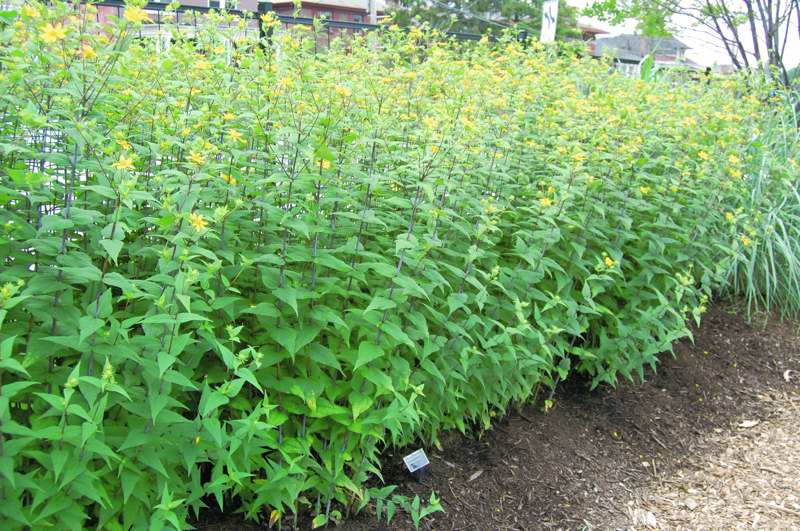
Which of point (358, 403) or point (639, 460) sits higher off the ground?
point (358, 403)

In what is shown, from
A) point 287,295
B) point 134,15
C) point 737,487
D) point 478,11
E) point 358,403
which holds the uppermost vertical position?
point 478,11

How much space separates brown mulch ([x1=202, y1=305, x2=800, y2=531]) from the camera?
3.10 m

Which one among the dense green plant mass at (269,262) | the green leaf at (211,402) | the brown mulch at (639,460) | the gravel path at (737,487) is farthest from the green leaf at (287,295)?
the gravel path at (737,487)

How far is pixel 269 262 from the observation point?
8.05 feet

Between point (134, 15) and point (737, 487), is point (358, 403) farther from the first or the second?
point (737, 487)

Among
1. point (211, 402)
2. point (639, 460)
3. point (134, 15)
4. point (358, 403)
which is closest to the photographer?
point (211, 402)

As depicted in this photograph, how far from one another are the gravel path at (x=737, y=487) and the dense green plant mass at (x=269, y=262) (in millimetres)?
637

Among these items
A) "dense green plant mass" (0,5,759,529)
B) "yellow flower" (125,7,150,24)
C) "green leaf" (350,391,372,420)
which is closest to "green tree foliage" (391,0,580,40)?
"dense green plant mass" (0,5,759,529)

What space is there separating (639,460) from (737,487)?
0.48 metres

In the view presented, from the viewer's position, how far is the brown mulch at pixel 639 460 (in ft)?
10.2

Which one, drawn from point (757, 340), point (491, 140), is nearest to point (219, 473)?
point (491, 140)

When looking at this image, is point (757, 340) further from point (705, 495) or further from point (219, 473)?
point (219, 473)

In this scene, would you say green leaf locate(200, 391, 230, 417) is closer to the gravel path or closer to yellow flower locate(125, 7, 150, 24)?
yellow flower locate(125, 7, 150, 24)

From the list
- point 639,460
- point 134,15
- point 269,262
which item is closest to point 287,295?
point 269,262
